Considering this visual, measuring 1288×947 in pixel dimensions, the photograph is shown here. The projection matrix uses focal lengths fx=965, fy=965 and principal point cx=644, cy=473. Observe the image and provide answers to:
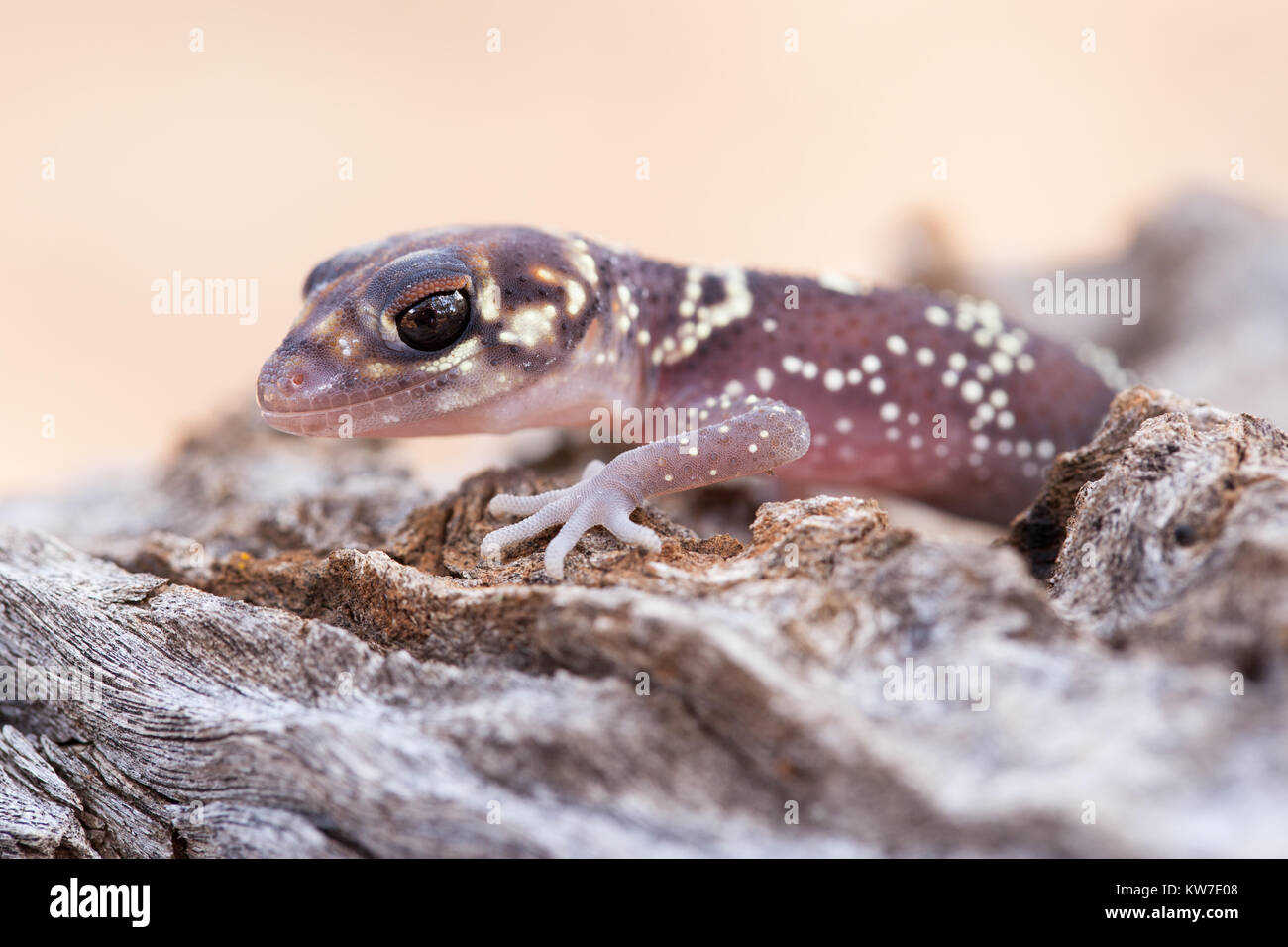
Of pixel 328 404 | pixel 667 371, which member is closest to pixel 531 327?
pixel 328 404

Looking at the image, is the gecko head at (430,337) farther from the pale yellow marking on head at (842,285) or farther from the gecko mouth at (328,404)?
the pale yellow marking on head at (842,285)

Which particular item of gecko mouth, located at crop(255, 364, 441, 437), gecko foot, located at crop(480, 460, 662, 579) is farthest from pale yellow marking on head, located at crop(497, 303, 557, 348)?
gecko foot, located at crop(480, 460, 662, 579)

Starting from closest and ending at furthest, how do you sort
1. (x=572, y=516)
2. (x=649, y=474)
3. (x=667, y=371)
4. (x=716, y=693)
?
(x=716, y=693)
(x=572, y=516)
(x=649, y=474)
(x=667, y=371)

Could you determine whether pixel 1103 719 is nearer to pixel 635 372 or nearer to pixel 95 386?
pixel 635 372

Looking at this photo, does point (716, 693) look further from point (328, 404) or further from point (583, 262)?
point (583, 262)

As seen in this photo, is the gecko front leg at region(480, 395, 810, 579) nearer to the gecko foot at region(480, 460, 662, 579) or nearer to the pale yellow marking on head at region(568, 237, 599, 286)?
the gecko foot at region(480, 460, 662, 579)

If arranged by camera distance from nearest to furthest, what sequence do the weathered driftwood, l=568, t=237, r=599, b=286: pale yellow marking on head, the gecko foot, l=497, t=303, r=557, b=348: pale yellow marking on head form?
the weathered driftwood, the gecko foot, l=497, t=303, r=557, b=348: pale yellow marking on head, l=568, t=237, r=599, b=286: pale yellow marking on head

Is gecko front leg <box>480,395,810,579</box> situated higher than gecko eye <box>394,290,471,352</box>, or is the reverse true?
gecko eye <box>394,290,471,352</box>
